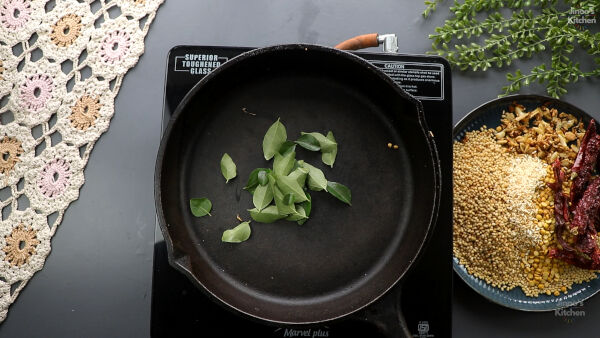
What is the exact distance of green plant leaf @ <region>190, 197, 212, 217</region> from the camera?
0.74 m

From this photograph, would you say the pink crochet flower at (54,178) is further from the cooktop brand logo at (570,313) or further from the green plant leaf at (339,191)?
the cooktop brand logo at (570,313)

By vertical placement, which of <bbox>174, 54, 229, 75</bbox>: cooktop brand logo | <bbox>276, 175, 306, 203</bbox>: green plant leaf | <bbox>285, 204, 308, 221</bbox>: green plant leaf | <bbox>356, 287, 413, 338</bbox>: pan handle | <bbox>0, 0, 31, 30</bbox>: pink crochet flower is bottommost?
<bbox>356, 287, 413, 338</bbox>: pan handle

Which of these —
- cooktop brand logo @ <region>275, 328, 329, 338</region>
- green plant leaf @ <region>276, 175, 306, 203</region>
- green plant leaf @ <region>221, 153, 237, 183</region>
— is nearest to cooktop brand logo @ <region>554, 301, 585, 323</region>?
cooktop brand logo @ <region>275, 328, 329, 338</region>

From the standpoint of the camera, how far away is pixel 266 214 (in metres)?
0.73

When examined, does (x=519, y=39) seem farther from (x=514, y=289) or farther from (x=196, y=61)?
(x=196, y=61)

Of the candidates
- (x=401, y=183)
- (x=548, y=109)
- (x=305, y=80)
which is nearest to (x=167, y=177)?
(x=305, y=80)

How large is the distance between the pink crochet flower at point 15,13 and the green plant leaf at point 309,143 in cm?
66

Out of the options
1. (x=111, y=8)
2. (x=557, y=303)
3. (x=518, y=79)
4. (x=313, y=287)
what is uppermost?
(x=111, y=8)

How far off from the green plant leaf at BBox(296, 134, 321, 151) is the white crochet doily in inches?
17.4

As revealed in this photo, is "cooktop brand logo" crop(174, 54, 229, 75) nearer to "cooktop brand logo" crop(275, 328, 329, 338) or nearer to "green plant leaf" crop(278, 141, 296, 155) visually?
"green plant leaf" crop(278, 141, 296, 155)

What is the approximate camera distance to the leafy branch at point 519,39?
0.93 meters

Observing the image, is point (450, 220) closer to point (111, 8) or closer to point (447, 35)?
point (447, 35)

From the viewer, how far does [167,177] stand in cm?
73

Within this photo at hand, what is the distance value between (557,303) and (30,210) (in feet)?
3.40
